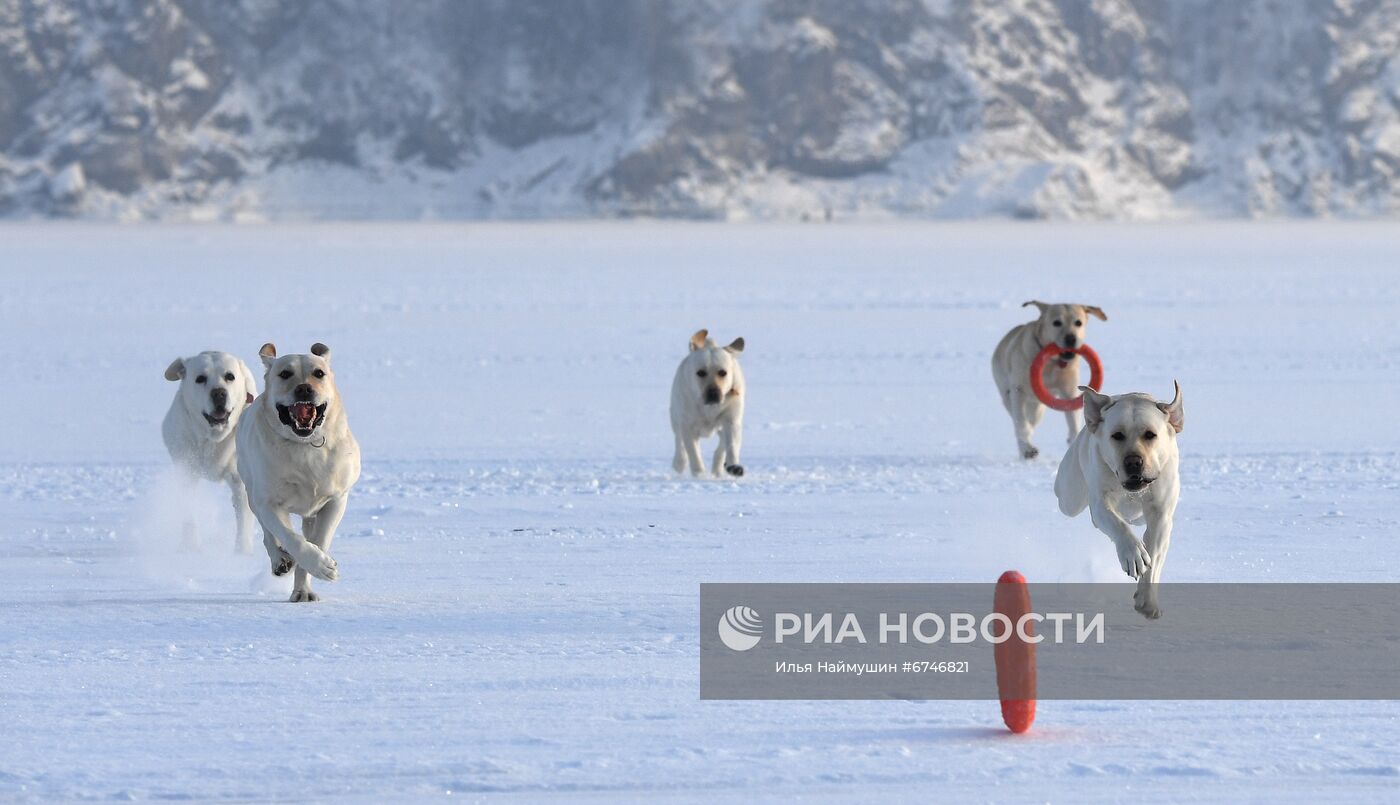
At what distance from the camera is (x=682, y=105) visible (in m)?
126

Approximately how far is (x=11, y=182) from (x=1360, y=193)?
80.3 meters

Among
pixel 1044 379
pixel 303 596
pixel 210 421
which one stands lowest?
pixel 303 596

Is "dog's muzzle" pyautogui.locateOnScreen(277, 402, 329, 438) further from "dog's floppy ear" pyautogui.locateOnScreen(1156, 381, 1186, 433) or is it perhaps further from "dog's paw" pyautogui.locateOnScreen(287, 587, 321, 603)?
"dog's floppy ear" pyautogui.locateOnScreen(1156, 381, 1186, 433)

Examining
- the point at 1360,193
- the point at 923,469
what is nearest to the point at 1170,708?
the point at 923,469

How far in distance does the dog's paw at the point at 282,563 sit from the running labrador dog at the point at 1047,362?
21.0 ft

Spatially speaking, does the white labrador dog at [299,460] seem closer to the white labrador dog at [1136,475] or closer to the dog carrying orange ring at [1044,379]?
the white labrador dog at [1136,475]

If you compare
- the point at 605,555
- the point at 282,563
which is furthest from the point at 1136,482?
the point at 282,563

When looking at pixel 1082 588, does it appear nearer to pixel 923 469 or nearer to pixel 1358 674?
pixel 1358 674

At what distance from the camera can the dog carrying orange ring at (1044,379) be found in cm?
1255

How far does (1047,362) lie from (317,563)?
6911 mm

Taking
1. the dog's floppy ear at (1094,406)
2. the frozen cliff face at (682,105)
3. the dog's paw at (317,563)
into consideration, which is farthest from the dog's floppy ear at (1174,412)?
the frozen cliff face at (682,105)

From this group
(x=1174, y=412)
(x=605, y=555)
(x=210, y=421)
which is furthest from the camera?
(x=210, y=421)

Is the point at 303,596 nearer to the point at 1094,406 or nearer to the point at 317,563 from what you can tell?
the point at 317,563

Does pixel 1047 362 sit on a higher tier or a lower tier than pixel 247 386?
higher
